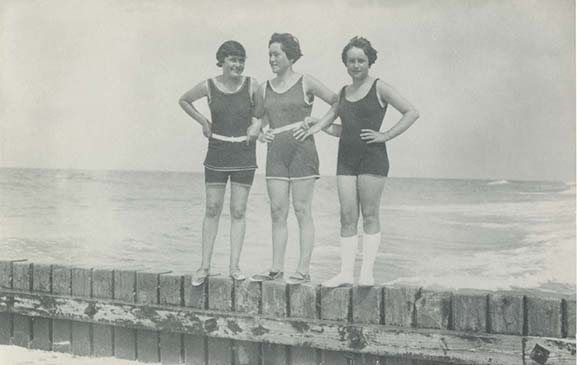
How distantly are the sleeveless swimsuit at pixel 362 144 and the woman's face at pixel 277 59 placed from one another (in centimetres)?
50

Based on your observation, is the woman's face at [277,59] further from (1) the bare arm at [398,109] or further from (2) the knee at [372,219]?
(2) the knee at [372,219]

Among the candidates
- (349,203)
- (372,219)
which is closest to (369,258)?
(372,219)

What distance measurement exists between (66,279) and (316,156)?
1.98m

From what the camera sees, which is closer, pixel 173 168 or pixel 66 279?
pixel 66 279

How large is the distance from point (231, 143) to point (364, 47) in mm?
1051

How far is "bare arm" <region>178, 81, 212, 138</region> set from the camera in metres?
4.38

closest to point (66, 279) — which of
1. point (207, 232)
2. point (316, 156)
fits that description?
point (207, 232)

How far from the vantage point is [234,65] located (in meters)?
4.31

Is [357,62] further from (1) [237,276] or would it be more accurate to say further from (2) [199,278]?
(2) [199,278]

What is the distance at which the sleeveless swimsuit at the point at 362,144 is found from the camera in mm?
3896

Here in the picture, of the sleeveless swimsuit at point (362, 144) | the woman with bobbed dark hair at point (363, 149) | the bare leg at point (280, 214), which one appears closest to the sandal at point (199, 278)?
the bare leg at point (280, 214)

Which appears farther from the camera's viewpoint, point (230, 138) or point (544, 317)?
point (230, 138)

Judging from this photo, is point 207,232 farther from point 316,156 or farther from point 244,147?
point 316,156

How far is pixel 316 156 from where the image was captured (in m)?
4.16
